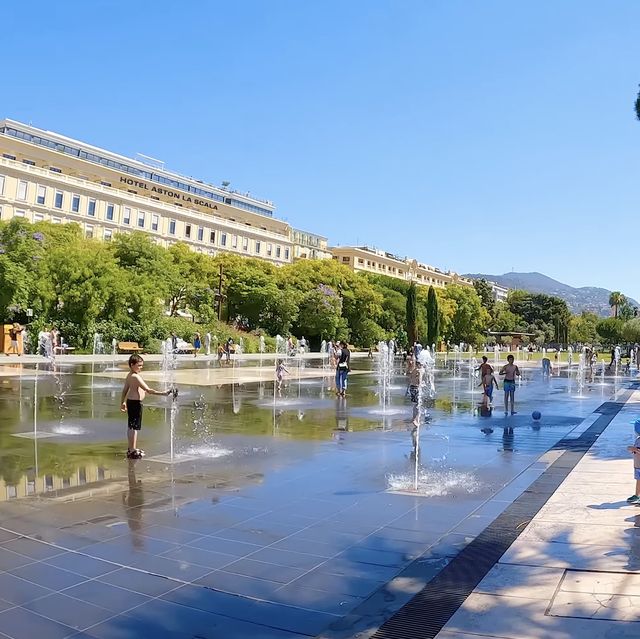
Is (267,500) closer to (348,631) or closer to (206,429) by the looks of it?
(348,631)

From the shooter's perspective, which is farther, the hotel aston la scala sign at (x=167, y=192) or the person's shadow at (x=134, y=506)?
the hotel aston la scala sign at (x=167, y=192)

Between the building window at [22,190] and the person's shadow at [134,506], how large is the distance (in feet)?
195

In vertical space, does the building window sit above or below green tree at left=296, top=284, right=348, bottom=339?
above

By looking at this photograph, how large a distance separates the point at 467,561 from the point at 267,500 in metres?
2.54

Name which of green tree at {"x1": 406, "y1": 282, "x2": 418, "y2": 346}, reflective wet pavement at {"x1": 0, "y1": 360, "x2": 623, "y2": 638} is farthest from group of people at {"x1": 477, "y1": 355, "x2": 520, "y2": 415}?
green tree at {"x1": 406, "y1": 282, "x2": 418, "y2": 346}

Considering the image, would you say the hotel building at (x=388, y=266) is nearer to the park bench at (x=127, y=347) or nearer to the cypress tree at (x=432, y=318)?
the cypress tree at (x=432, y=318)

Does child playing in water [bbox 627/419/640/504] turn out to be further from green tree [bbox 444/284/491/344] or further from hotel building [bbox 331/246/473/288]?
hotel building [bbox 331/246/473/288]

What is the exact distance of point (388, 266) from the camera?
13125 cm

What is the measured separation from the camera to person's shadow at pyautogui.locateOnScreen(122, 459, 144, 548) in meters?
5.75

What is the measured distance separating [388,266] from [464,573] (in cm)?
12745

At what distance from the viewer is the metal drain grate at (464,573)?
410 centimetres

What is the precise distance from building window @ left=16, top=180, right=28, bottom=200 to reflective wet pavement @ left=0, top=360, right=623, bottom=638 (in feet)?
173

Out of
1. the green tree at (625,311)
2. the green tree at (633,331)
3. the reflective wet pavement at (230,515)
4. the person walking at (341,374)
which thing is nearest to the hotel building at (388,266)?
the green tree at (625,311)

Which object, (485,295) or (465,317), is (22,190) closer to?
(465,317)
